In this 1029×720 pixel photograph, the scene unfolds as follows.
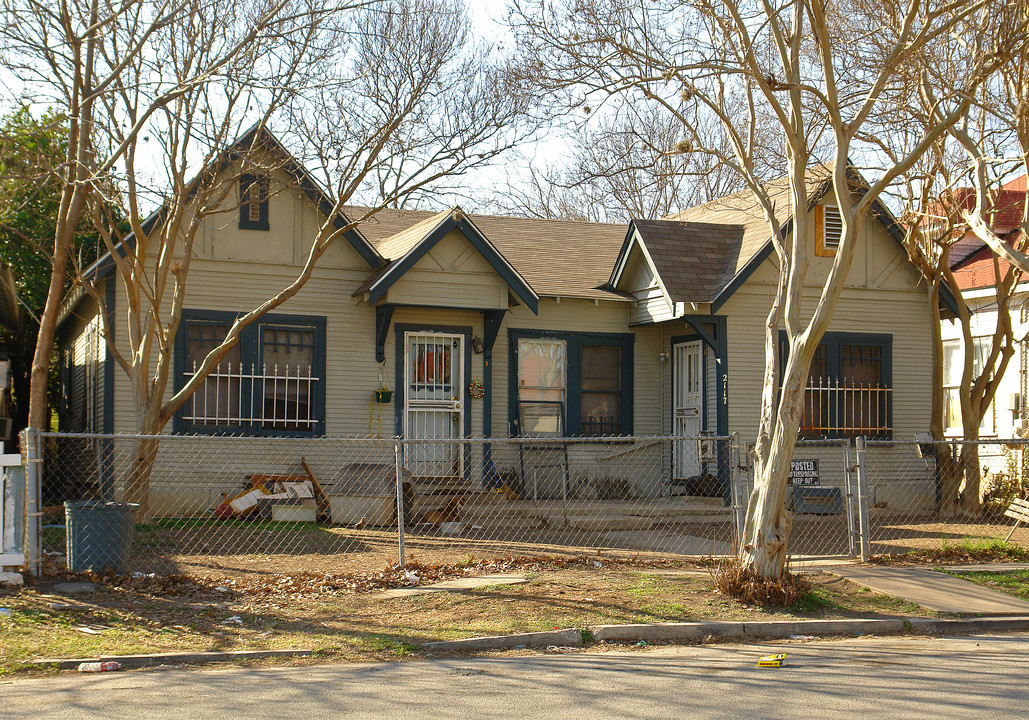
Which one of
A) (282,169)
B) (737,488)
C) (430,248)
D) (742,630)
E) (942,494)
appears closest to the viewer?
(742,630)

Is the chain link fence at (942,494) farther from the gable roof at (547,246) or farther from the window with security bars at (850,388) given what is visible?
the gable roof at (547,246)

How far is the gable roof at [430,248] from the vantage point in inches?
614

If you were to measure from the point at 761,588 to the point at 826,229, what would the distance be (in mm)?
10166

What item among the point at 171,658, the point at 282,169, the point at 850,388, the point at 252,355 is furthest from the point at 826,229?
the point at 171,658

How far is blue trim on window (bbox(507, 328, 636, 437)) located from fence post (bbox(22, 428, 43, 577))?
906cm

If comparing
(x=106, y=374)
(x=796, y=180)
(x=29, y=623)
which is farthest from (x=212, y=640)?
(x=106, y=374)

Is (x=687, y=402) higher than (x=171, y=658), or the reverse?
(x=687, y=402)

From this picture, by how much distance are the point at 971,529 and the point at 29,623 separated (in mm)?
12429

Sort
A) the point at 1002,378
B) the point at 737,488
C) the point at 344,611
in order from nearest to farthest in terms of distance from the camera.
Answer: the point at 344,611
the point at 737,488
the point at 1002,378

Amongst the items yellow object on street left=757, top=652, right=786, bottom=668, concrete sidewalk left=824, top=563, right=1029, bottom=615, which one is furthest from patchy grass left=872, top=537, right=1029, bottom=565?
yellow object on street left=757, top=652, right=786, bottom=668

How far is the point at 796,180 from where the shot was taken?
957cm

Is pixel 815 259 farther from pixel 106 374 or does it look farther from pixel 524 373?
pixel 106 374

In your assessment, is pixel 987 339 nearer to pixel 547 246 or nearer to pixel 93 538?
pixel 547 246

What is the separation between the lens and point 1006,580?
10.5 meters
